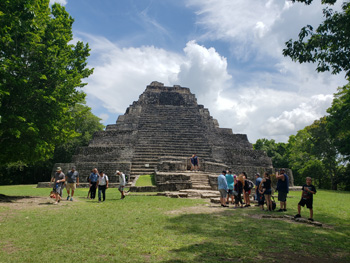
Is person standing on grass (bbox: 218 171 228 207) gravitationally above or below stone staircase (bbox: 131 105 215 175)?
below

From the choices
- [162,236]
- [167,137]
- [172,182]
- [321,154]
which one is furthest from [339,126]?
[162,236]

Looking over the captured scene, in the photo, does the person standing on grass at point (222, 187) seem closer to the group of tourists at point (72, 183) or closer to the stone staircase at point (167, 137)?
the group of tourists at point (72, 183)

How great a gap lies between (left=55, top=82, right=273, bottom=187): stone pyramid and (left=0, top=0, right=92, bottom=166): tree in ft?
24.0

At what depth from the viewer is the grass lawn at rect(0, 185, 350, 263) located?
4188 millimetres

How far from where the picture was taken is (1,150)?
971 cm

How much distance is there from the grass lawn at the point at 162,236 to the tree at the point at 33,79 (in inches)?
110

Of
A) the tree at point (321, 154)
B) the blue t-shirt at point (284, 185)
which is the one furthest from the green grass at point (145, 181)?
the tree at point (321, 154)

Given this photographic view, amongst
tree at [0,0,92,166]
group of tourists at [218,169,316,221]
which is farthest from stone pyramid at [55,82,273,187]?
tree at [0,0,92,166]

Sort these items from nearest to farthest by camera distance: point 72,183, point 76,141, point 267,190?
point 267,190 → point 72,183 → point 76,141

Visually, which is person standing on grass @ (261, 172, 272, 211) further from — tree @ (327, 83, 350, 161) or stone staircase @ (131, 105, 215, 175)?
tree @ (327, 83, 350, 161)

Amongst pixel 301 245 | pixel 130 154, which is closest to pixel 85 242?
pixel 301 245

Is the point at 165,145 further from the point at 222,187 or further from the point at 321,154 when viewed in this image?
the point at 321,154

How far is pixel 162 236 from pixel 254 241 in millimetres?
1754

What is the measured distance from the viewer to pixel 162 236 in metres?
5.27
